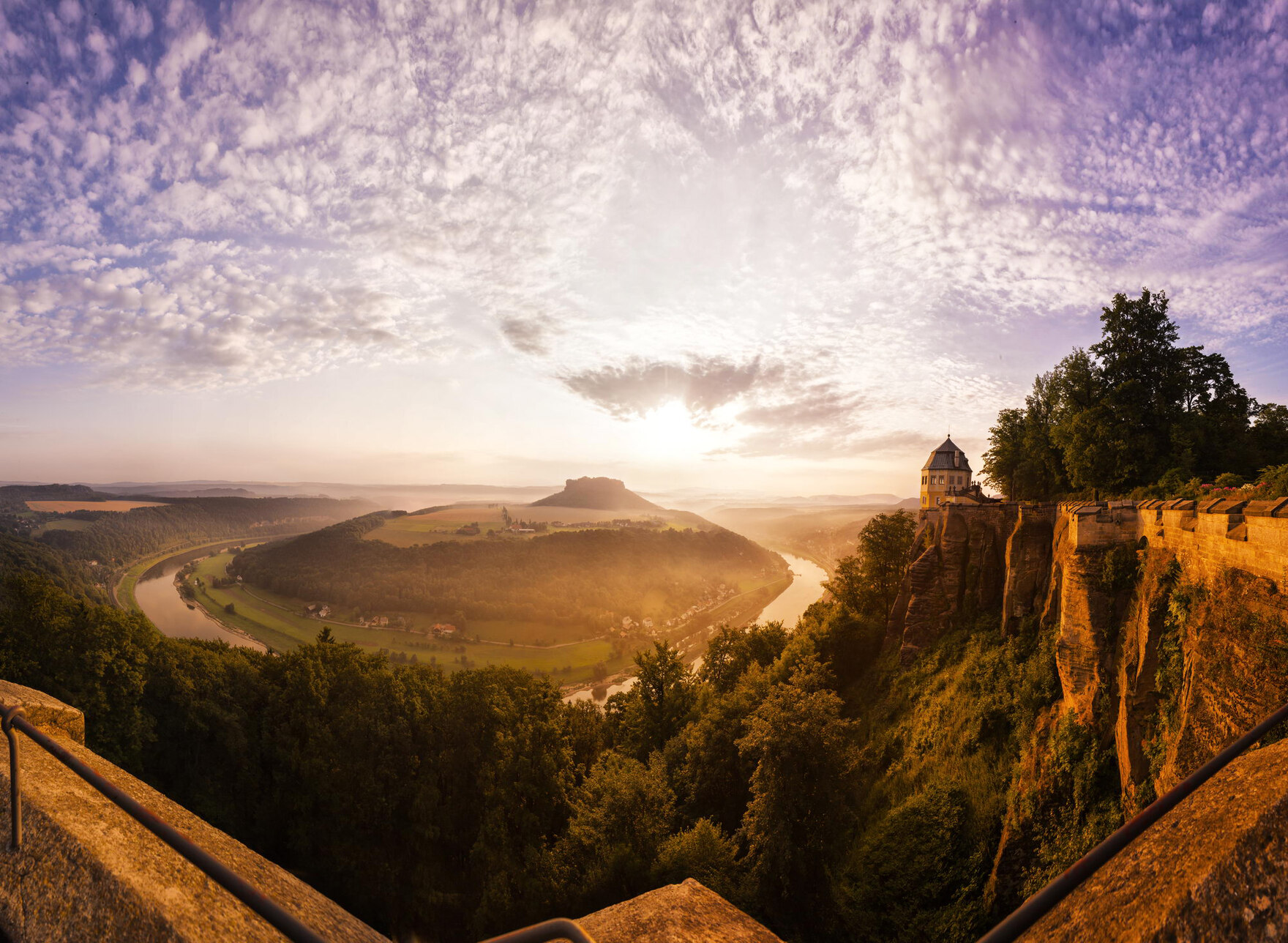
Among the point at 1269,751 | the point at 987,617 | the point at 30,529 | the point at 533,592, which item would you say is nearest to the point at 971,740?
the point at 987,617

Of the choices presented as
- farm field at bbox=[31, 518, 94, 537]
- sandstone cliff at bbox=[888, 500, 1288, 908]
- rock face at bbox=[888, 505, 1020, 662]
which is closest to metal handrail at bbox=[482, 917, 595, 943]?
sandstone cliff at bbox=[888, 500, 1288, 908]

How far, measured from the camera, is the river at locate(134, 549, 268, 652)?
77000 millimetres

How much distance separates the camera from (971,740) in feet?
56.2

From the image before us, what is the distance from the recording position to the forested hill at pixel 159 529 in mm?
129125

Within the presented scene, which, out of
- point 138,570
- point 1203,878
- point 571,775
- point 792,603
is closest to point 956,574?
point 571,775

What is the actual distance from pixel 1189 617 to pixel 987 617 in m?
13.2

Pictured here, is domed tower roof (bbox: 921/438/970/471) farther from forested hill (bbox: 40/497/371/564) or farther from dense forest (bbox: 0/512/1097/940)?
forested hill (bbox: 40/497/371/564)

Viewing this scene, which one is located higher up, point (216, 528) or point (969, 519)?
point (969, 519)

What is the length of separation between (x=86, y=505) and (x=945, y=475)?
25520 centimetres

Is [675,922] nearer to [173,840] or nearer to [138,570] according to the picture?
[173,840]

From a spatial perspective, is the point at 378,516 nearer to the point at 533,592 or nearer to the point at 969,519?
the point at 533,592

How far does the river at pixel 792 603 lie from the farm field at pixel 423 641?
19.3 ft

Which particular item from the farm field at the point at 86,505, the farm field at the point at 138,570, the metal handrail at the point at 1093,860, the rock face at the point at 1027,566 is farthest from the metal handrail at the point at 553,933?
the farm field at the point at 86,505

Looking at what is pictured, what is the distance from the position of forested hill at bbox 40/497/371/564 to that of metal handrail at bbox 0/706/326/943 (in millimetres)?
173631
